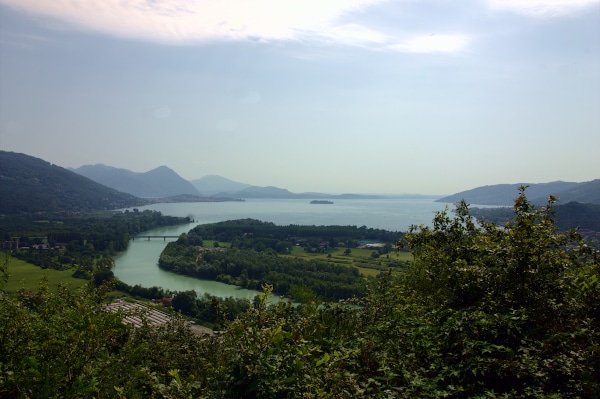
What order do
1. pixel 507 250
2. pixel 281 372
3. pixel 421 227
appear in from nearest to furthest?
pixel 281 372 < pixel 507 250 < pixel 421 227

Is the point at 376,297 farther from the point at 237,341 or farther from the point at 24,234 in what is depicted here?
the point at 24,234

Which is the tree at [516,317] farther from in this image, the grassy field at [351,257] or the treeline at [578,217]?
the grassy field at [351,257]

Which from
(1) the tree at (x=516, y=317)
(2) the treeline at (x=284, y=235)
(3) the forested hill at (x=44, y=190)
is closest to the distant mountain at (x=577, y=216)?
→ (1) the tree at (x=516, y=317)

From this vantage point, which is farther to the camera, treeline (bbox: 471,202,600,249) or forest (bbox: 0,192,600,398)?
treeline (bbox: 471,202,600,249)

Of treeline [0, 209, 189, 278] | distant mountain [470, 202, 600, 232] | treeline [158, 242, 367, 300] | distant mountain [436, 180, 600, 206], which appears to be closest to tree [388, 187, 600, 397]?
distant mountain [470, 202, 600, 232]

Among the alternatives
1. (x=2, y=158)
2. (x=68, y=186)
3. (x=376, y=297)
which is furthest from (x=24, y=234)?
(x=2, y=158)

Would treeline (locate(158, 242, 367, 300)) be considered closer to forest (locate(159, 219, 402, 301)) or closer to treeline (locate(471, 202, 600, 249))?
forest (locate(159, 219, 402, 301))

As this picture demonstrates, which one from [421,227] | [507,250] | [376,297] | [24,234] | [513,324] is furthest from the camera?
[24,234]
